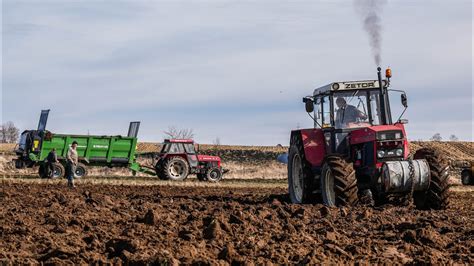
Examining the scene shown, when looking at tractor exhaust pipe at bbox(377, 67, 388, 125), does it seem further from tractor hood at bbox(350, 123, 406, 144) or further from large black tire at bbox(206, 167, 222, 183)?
large black tire at bbox(206, 167, 222, 183)

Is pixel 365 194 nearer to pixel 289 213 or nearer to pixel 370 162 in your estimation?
pixel 370 162

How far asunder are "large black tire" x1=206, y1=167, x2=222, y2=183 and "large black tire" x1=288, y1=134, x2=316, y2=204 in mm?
15328

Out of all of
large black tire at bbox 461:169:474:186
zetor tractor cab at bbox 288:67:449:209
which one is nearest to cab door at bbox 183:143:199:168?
large black tire at bbox 461:169:474:186

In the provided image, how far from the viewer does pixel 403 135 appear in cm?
1367

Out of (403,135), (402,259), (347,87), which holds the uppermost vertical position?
(347,87)

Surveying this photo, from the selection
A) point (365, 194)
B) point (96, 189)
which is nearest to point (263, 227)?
point (365, 194)

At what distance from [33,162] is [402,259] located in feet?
77.7

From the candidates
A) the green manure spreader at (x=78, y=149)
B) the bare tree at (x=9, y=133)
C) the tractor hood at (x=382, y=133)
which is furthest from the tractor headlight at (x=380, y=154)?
the bare tree at (x=9, y=133)

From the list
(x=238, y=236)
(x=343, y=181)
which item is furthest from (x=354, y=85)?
(x=238, y=236)

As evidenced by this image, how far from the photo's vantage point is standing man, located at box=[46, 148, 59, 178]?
90.8 feet

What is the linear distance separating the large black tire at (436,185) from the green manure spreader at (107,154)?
1810cm

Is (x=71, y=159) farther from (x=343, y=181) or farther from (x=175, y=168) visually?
(x=343, y=181)

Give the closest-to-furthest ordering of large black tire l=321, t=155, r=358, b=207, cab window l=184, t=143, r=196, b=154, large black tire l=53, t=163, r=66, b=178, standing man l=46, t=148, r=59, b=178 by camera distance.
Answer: large black tire l=321, t=155, r=358, b=207 → standing man l=46, t=148, r=59, b=178 → large black tire l=53, t=163, r=66, b=178 → cab window l=184, t=143, r=196, b=154

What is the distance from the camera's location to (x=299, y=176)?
634 inches
